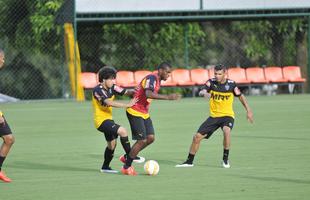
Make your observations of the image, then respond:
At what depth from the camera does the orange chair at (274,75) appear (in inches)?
1452

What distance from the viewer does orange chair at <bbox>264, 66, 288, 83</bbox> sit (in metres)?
36.9

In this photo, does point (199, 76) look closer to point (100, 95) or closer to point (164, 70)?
point (164, 70)

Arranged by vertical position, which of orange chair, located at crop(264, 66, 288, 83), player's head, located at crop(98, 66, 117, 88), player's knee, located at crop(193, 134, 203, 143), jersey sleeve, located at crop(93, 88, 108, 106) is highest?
player's head, located at crop(98, 66, 117, 88)

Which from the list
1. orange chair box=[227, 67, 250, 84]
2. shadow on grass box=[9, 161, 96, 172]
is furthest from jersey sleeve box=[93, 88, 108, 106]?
orange chair box=[227, 67, 250, 84]

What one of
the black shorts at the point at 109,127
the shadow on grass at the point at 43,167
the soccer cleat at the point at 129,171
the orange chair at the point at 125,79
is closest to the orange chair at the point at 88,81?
the orange chair at the point at 125,79

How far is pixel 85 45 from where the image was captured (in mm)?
39281

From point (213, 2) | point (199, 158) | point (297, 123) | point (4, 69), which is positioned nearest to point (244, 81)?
point (213, 2)

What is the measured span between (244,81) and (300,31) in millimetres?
7436

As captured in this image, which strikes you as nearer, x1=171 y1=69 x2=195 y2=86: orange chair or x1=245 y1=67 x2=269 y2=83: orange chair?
x1=171 y1=69 x2=195 y2=86: orange chair

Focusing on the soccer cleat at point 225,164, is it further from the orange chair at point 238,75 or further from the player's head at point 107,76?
the orange chair at point 238,75

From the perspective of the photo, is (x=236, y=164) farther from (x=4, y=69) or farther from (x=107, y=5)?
(x=4, y=69)

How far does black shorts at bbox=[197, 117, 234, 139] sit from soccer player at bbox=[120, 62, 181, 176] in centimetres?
96

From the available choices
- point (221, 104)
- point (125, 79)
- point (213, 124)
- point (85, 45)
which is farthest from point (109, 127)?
point (85, 45)

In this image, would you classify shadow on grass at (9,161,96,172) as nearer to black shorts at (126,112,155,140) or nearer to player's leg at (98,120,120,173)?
player's leg at (98,120,120,173)
